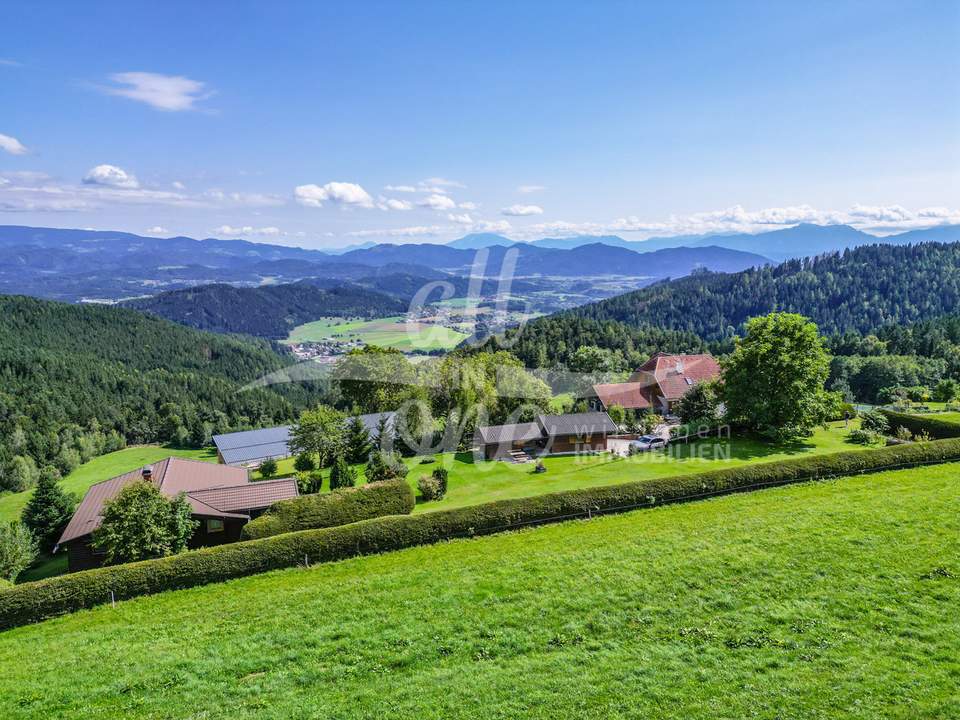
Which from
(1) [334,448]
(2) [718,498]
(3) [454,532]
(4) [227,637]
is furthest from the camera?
(1) [334,448]

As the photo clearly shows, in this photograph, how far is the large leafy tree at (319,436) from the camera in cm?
4286

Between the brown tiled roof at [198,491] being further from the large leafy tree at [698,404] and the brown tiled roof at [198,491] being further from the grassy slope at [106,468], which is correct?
the large leafy tree at [698,404]

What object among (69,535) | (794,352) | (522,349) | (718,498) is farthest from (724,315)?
(69,535)

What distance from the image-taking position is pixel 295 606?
1648 centimetres

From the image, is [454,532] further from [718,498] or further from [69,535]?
[69,535]

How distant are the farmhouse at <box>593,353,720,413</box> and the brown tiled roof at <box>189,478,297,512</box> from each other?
36.8 metres

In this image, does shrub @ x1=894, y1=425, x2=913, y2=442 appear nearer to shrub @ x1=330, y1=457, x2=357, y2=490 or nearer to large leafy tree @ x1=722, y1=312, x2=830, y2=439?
large leafy tree @ x1=722, y1=312, x2=830, y2=439

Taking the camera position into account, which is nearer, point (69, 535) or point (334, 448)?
point (69, 535)

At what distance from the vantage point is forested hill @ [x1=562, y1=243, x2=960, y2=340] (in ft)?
565

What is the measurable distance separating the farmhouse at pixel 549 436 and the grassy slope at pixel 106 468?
40.1m

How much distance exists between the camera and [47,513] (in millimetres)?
31422

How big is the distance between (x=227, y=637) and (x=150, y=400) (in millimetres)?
111761

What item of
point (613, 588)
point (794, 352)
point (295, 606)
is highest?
point (794, 352)

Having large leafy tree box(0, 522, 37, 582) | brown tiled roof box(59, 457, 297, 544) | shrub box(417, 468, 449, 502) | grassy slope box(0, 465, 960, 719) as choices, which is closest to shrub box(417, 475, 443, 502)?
shrub box(417, 468, 449, 502)
